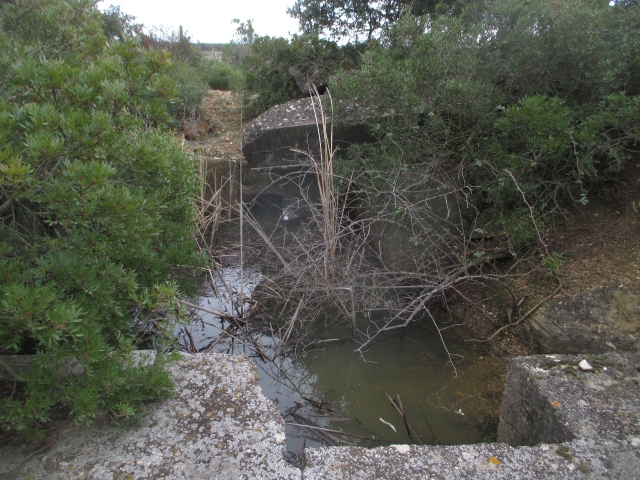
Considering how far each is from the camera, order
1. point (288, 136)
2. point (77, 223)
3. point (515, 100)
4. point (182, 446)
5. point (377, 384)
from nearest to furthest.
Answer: point (77, 223)
point (182, 446)
point (377, 384)
point (515, 100)
point (288, 136)

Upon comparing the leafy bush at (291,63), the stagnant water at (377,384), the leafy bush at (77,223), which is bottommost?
the stagnant water at (377,384)

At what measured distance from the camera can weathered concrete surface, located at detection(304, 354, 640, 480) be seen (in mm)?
1584

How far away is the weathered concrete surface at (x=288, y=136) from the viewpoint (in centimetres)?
462

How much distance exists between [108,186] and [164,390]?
867 mm

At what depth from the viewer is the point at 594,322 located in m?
2.75

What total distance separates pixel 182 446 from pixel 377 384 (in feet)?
5.15

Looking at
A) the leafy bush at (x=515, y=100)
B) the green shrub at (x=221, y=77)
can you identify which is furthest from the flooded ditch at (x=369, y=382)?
the green shrub at (x=221, y=77)

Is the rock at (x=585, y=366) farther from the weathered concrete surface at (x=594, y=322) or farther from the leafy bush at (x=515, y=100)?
the leafy bush at (x=515, y=100)

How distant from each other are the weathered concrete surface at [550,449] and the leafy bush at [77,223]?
2.72 feet

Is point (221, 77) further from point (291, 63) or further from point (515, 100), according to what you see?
point (515, 100)

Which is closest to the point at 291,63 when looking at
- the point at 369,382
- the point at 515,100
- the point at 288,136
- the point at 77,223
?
the point at 288,136

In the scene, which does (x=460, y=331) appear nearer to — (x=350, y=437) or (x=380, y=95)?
(x=350, y=437)

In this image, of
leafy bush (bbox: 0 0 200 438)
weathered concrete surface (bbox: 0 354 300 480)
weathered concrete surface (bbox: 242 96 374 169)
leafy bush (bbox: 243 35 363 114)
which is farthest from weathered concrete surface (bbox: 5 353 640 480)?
leafy bush (bbox: 243 35 363 114)

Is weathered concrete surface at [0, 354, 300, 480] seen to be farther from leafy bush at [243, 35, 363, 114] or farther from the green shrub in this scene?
the green shrub
